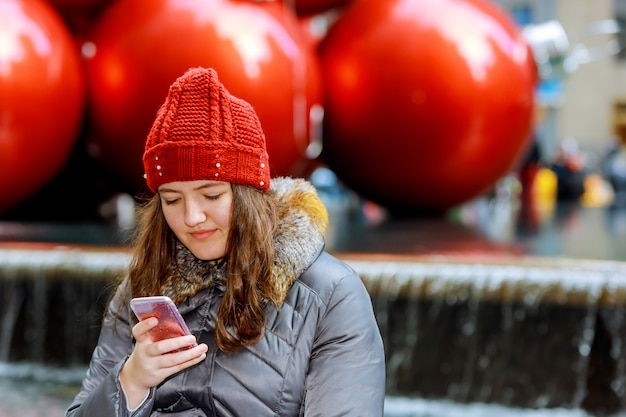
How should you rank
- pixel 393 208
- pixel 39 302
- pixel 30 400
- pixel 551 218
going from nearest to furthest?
pixel 30 400
pixel 39 302
pixel 393 208
pixel 551 218

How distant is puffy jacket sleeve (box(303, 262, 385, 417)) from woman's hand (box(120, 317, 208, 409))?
219 millimetres

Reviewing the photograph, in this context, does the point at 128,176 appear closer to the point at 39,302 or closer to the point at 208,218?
the point at 39,302

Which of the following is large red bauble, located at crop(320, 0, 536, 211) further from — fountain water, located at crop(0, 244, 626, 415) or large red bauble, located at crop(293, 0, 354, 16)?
fountain water, located at crop(0, 244, 626, 415)

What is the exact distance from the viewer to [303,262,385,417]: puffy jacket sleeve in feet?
4.58

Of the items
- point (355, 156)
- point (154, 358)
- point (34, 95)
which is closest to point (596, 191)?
point (355, 156)

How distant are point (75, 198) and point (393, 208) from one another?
2286 mm

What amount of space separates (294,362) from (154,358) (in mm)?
259

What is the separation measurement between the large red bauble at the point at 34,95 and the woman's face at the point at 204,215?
2657mm

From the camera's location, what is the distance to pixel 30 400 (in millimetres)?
2883

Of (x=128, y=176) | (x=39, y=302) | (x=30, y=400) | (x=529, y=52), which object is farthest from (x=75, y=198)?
(x=529, y=52)

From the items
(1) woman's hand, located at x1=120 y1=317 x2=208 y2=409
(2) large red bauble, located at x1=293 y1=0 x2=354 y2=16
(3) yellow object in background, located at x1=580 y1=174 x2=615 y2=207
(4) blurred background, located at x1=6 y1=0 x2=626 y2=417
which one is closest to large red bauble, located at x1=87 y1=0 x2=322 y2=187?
(4) blurred background, located at x1=6 y1=0 x2=626 y2=417

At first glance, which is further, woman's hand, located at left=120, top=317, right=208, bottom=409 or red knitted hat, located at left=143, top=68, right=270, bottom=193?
red knitted hat, located at left=143, top=68, right=270, bottom=193

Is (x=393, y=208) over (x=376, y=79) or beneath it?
beneath

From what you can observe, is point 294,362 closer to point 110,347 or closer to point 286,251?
point 286,251
